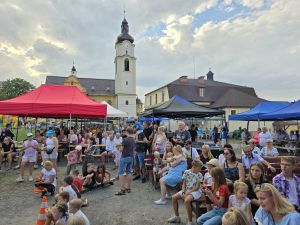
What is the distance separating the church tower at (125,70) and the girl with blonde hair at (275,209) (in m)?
52.6

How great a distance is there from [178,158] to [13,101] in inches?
298

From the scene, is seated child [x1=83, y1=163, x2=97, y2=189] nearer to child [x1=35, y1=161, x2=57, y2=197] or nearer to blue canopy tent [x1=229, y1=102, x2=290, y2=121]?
child [x1=35, y1=161, x2=57, y2=197]

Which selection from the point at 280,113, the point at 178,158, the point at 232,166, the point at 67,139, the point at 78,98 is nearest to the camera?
the point at 232,166

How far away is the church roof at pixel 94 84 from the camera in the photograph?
66.2 metres


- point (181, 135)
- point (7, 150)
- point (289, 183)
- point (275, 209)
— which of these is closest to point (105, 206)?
point (181, 135)

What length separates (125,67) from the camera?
56.0 m

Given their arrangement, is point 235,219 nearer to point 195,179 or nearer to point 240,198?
point 240,198

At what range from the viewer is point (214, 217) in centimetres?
378

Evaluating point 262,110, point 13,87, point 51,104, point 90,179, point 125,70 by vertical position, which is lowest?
point 90,179

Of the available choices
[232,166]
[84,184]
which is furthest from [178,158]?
[84,184]

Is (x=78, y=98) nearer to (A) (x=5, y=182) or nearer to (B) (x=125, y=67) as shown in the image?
(A) (x=5, y=182)

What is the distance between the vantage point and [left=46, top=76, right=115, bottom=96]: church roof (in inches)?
2606

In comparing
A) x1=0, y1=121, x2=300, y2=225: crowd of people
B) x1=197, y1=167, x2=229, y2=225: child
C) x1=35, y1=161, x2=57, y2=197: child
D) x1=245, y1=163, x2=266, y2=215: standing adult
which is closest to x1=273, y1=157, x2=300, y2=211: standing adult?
x1=0, y1=121, x2=300, y2=225: crowd of people

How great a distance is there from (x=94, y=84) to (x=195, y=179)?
6637 cm
